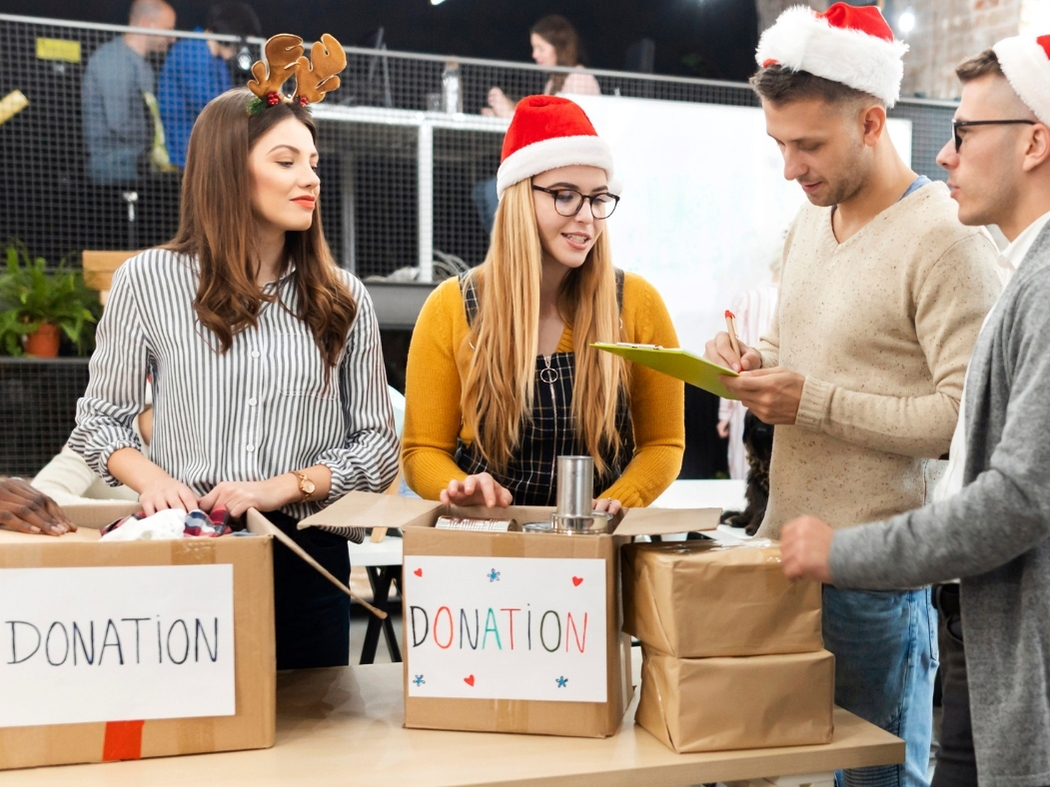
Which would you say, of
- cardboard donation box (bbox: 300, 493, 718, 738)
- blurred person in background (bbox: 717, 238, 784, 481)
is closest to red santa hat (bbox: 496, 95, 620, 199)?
cardboard donation box (bbox: 300, 493, 718, 738)

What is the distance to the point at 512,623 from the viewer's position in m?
1.14

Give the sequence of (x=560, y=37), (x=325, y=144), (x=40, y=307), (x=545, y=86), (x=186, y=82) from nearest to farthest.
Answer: (x=40, y=307) < (x=186, y=82) < (x=325, y=144) < (x=545, y=86) < (x=560, y=37)

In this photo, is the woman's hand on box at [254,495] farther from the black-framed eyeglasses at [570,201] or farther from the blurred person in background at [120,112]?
the blurred person in background at [120,112]

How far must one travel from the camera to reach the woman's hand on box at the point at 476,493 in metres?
1.29

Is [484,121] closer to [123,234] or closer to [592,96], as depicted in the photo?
[592,96]

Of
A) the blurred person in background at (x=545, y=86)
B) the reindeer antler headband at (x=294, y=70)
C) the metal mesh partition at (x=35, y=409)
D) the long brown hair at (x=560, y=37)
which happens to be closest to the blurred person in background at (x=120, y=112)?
the metal mesh partition at (x=35, y=409)

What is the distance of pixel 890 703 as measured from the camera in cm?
139

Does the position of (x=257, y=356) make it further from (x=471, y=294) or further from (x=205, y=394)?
(x=471, y=294)

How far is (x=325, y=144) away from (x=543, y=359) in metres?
3.26

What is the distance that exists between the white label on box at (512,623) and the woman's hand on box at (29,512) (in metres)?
0.43

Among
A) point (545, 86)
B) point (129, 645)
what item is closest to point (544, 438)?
point (129, 645)

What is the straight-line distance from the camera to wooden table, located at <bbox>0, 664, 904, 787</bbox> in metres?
1.07

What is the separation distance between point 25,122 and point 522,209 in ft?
13.4

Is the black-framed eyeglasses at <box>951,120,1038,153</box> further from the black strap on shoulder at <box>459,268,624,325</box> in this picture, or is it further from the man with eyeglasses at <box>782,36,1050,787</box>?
the black strap on shoulder at <box>459,268,624,325</box>
